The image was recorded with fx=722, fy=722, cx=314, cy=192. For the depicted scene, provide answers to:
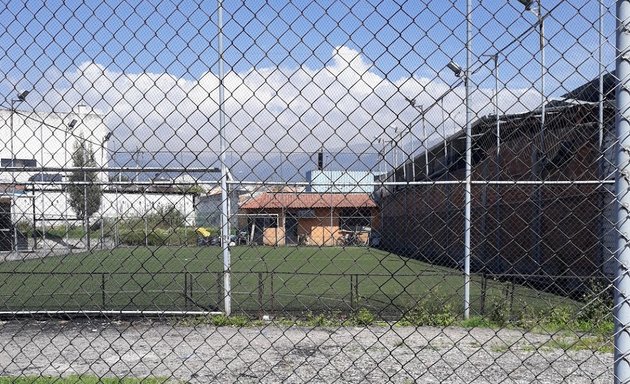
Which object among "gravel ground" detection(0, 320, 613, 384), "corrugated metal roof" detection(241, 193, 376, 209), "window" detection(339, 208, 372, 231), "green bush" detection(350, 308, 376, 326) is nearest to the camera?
"gravel ground" detection(0, 320, 613, 384)

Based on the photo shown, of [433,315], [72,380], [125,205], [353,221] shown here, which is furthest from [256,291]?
[72,380]

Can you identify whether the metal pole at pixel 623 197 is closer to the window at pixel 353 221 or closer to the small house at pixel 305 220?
the small house at pixel 305 220

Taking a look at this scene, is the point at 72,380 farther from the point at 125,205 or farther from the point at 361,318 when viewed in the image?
the point at 125,205

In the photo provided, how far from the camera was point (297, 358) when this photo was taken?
26.4ft

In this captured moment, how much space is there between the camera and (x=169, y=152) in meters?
3.57

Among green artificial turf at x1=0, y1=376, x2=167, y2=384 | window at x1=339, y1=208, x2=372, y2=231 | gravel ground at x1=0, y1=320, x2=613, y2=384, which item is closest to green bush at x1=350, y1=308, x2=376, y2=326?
gravel ground at x1=0, y1=320, x2=613, y2=384

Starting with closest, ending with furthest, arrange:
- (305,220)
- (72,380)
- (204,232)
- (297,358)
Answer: (72,380) < (305,220) < (297,358) < (204,232)

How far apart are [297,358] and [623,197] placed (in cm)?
565

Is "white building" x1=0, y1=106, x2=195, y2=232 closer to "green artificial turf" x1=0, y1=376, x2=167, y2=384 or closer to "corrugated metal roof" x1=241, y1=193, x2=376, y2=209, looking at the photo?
"corrugated metal roof" x1=241, y1=193, x2=376, y2=209

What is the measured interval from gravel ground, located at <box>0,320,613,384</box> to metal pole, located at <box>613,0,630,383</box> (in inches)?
116

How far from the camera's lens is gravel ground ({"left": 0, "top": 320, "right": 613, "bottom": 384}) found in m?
6.95

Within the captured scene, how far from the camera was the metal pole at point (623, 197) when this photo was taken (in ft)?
9.42

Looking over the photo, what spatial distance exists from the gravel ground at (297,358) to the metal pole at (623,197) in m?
2.96

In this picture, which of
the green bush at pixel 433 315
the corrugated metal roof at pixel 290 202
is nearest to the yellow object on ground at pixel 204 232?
the corrugated metal roof at pixel 290 202
